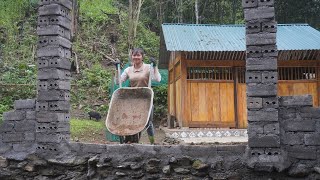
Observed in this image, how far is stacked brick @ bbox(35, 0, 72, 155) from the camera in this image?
6023 mm

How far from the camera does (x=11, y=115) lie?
6215 millimetres

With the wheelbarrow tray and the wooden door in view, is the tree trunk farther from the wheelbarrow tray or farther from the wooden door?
the wheelbarrow tray

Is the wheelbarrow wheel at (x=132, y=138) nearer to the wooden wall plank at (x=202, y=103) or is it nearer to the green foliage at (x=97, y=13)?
the wooden wall plank at (x=202, y=103)

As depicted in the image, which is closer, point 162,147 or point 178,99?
point 162,147

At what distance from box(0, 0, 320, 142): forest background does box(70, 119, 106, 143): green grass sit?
0.12 meters

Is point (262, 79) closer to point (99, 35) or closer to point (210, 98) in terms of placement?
point (210, 98)

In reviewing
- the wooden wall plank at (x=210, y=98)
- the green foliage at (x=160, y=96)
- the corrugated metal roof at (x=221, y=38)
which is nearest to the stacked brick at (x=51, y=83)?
the corrugated metal roof at (x=221, y=38)

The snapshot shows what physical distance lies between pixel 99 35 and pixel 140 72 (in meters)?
18.9

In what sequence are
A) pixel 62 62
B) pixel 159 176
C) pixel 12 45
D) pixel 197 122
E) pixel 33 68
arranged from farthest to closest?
1. pixel 12 45
2. pixel 33 68
3. pixel 197 122
4. pixel 62 62
5. pixel 159 176

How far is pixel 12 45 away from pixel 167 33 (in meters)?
11.9

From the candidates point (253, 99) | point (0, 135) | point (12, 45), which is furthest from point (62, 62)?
point (12, 45)

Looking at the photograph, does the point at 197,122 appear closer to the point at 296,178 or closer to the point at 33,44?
the point at 296,178

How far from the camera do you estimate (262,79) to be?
17.4 feet

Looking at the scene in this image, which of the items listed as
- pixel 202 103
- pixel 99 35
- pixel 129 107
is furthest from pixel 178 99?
pixel 99 35
